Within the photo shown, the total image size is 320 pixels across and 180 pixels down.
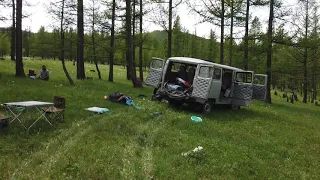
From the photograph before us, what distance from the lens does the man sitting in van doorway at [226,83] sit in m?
17.8

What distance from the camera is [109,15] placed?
25844 mm

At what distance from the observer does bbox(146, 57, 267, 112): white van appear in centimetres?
1510

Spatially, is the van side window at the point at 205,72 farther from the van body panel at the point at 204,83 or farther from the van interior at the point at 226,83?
the van interior at the point at 226,83

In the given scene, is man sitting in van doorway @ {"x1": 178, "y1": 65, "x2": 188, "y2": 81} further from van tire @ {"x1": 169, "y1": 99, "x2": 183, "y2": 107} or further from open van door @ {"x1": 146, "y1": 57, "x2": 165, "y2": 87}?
van tire @ {"x1": 169, "y1": 99, "x2": 183, "y2": 107}

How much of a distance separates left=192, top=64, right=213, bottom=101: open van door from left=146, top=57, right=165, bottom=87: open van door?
240cm

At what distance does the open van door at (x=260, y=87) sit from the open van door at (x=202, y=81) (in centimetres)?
582

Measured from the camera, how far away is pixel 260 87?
19.3 m

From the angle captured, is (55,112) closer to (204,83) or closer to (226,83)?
(204,83)

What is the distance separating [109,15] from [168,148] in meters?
19.7

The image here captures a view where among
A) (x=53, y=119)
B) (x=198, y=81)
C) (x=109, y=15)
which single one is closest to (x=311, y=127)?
(x=198, y=81)

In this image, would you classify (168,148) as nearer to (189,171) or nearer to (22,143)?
(189,171)

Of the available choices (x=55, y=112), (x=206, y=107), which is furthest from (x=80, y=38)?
(x=55, y=112)

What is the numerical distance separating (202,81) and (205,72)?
0.50m

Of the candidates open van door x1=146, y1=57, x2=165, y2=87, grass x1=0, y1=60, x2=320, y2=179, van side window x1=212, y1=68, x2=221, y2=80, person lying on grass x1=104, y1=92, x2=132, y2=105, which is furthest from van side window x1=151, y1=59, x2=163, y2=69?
grass x1=0, y1=60, x2=320, y2=179
